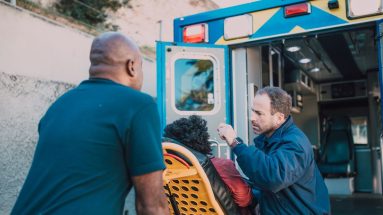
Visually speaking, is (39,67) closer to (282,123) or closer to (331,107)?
(282,123)

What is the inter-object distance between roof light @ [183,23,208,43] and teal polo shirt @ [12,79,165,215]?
279 cm

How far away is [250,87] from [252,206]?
181 centimetres

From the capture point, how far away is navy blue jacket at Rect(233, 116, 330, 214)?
1873 millimetres

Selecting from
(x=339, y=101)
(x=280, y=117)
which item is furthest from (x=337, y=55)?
(x=280, y=117)

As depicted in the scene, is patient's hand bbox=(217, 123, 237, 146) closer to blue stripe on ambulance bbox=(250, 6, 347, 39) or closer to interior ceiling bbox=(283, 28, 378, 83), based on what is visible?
blue stripe on ambulance bbox=(250, 6, 347, 39)

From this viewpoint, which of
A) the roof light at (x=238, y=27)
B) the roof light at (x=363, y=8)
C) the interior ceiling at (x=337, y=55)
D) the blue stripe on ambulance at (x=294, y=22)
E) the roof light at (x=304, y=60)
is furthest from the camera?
the roof light at (x=304, y=60)

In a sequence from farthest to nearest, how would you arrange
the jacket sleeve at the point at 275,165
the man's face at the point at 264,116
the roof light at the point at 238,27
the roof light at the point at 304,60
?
1. the roof light at the point at 304,60
2. the roof light at the point at 238,27
3. the man's face at the point at 264,116
4. the jacket sleeve at the point at 275,165

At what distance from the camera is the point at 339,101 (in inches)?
311

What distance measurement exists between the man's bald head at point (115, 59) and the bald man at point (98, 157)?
0.06 m

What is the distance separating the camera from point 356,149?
7.41m

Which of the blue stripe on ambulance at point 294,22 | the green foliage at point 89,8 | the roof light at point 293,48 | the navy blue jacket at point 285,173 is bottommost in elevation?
the navy blue jacket at point 285,173

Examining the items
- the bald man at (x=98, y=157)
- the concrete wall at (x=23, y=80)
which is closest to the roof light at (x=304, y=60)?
the concrete wall at (x=23, y=80)

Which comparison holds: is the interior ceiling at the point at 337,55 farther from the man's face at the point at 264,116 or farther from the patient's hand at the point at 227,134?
the patient's hand at the point at 227,134

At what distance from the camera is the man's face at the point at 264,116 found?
84.6 inches
